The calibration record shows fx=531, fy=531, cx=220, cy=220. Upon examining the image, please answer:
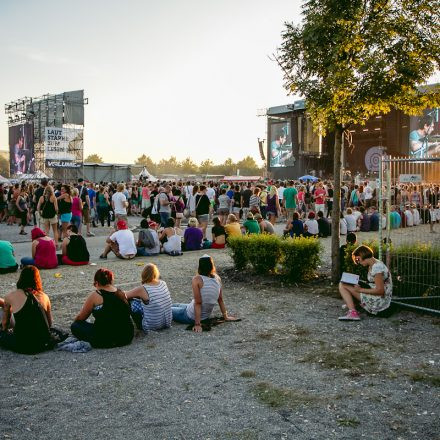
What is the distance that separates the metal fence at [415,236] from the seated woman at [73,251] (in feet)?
21.4

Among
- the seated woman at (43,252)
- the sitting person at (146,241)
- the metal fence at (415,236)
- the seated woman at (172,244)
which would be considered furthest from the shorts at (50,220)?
the metal fence at (415,236)

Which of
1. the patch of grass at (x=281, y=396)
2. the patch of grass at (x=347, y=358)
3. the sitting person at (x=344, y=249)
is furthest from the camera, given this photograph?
the sitting person at (x=344, y=249)

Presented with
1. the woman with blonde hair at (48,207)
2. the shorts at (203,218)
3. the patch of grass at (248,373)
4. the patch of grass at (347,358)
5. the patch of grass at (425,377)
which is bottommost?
the patch of grass at (248,373)

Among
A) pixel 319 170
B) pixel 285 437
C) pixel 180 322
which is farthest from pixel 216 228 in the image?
pixel 319 170

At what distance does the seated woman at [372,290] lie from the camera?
24.1 ft

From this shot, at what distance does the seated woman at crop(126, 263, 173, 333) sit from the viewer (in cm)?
668

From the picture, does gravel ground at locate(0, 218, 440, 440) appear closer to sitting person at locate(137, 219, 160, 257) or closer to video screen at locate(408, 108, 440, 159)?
sitting person at locate(137, 219, 160, 257)

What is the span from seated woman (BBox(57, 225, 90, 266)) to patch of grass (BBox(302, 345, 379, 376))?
7.02 metres

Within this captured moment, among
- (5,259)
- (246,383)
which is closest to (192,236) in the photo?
(5,259)

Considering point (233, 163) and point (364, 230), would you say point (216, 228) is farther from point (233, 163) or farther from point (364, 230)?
point (233, 163)

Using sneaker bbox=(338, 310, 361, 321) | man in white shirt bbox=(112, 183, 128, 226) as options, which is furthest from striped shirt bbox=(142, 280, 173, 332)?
man in white shirt bbox=(112, 183, 128, 226)

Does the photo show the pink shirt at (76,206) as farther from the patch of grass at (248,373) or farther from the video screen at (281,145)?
the video screen at (281,145)

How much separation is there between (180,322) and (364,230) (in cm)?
1287

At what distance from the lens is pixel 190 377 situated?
5219mm
